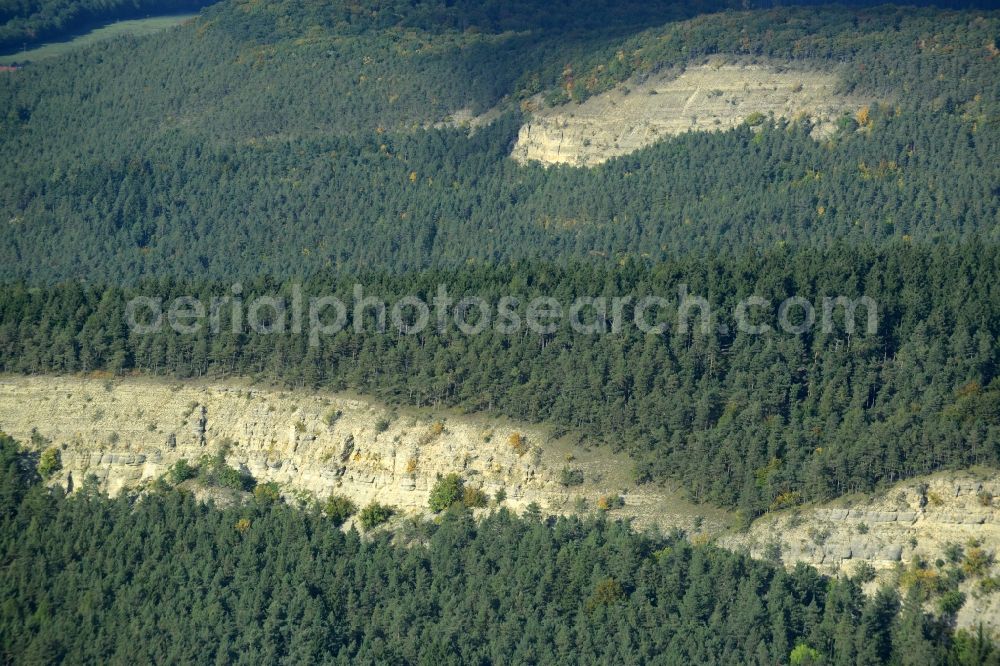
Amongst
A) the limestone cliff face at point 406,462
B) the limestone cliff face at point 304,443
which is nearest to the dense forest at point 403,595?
the limestone cliff face at point 406,462

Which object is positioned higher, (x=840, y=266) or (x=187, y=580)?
(x=840, y=266)

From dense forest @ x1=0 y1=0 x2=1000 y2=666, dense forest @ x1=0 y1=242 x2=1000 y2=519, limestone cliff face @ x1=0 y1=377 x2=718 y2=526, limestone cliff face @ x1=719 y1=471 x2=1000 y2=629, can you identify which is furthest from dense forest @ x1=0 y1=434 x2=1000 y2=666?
dense forest @ x1=0 y1=242 x2=1000 y2=519

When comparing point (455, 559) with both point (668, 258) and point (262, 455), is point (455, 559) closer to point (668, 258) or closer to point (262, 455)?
point (262, 455)

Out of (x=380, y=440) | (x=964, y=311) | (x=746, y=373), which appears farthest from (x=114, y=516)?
(x=964, y=311)

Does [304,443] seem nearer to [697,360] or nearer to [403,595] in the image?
[403,595]

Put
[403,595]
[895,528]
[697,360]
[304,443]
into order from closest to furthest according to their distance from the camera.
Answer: [895,528]
[403,595]
[697,360]
[304,443]

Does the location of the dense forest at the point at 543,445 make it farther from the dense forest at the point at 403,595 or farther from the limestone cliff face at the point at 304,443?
the limestone cliff face at the point at 304,443

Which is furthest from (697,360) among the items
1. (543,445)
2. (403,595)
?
(403,595)
